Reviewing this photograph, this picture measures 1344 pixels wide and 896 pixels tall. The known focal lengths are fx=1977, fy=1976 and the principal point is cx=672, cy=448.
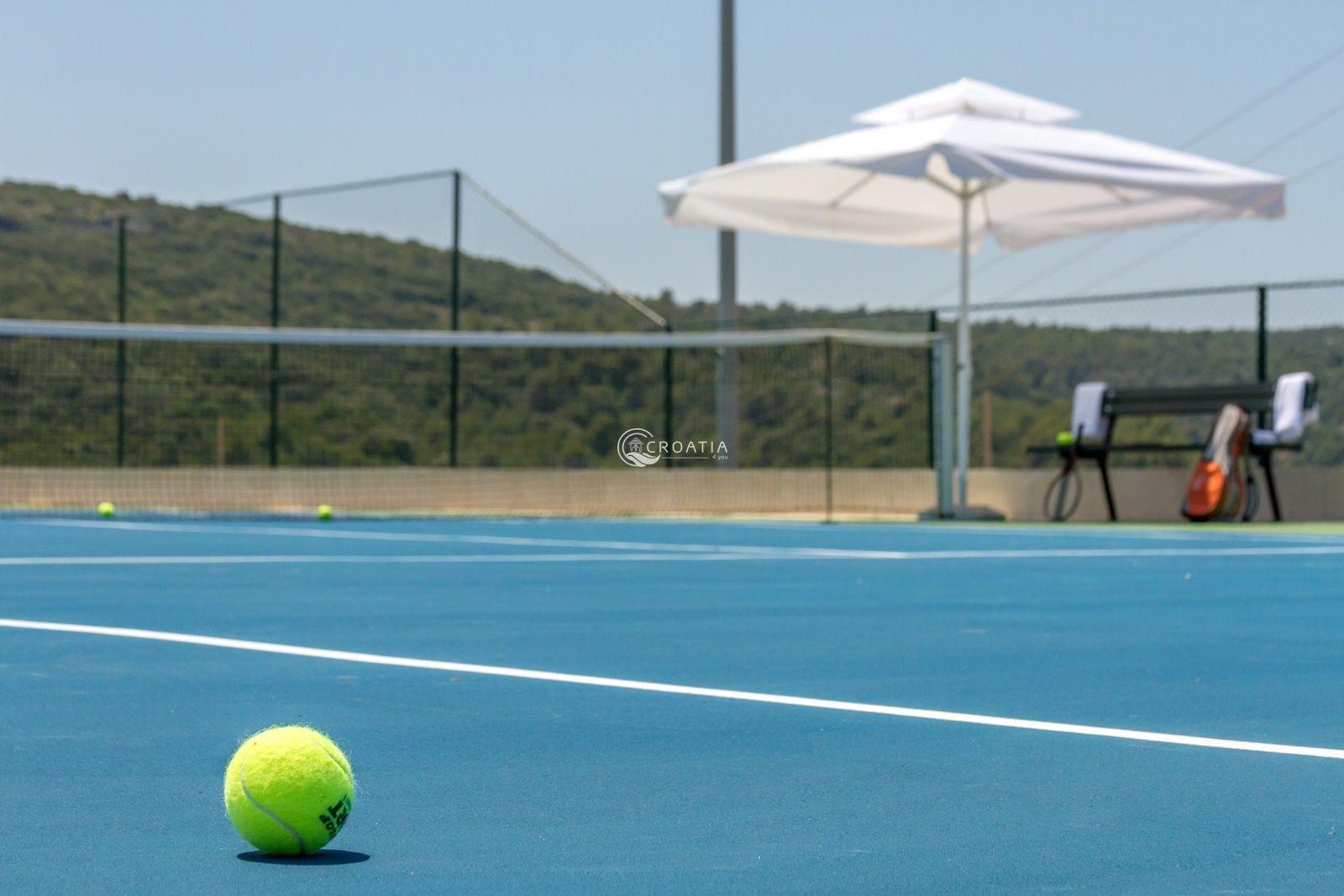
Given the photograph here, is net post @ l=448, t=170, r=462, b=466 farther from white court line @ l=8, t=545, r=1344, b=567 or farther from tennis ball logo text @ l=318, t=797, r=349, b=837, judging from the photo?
tennis ball logo text @ l=318, t=797, r=349, b=837

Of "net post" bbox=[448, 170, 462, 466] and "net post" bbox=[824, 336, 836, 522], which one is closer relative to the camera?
"net post" bbox=[824, 336, 836, 522]

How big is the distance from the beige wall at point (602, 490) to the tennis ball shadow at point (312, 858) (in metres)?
14.8

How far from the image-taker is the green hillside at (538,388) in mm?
18953

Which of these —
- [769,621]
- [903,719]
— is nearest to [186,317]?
[769,621]

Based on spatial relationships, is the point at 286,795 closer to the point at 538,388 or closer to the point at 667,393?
the point at 667,393

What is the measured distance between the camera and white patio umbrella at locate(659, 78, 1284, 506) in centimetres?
1568

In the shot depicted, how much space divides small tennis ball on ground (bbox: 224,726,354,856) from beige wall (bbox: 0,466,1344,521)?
14.8m

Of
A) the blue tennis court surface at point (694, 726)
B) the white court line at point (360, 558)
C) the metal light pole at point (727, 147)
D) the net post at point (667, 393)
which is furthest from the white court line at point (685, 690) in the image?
the metal light pole at point (727, 147)

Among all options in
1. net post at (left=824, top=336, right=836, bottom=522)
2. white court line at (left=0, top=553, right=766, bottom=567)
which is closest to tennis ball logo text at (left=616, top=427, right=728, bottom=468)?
net post at (left=824, top=336, right=836, bottom=522)

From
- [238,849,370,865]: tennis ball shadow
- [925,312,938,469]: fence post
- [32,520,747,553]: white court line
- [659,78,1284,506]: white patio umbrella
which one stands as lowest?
[238,849,370,865]: tennis ball shadow

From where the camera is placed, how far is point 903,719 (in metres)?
5.01

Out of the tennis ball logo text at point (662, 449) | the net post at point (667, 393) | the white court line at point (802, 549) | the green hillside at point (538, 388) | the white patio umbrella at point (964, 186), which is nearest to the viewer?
the white court line at point (802, 549)

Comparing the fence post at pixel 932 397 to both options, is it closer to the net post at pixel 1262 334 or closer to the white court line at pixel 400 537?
the net post at pixel 1262 334

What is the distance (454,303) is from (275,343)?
6.24 ft
